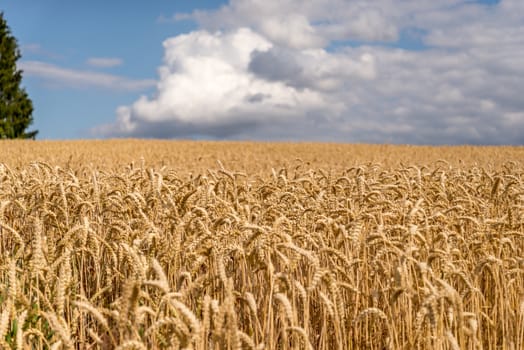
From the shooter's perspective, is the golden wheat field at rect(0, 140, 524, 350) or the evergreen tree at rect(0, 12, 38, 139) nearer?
the golden wheat field at rect(0, 140, 524, 350)

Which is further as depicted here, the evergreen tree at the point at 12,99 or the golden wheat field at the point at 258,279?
the evergreen tree at the point at 12,99

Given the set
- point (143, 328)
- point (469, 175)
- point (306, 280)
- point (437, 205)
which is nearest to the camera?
point (143, 328)

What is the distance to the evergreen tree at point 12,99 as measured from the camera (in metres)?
45.2

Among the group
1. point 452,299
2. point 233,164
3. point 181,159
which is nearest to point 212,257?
point 452,299

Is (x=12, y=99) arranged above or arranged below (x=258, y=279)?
above

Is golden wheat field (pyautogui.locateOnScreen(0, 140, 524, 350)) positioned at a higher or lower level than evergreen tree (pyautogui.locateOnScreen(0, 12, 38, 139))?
lower

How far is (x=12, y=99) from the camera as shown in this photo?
4594 cm

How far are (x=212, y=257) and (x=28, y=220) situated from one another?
2.38m

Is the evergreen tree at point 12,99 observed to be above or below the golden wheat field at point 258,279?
above

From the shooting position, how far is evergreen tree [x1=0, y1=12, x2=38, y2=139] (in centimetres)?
4517

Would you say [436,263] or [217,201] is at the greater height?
[217,201]

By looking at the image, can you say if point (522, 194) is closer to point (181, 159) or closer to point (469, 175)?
point (469, 175)

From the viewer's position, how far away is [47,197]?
19.2 ft

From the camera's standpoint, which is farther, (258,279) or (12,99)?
(12,99)
